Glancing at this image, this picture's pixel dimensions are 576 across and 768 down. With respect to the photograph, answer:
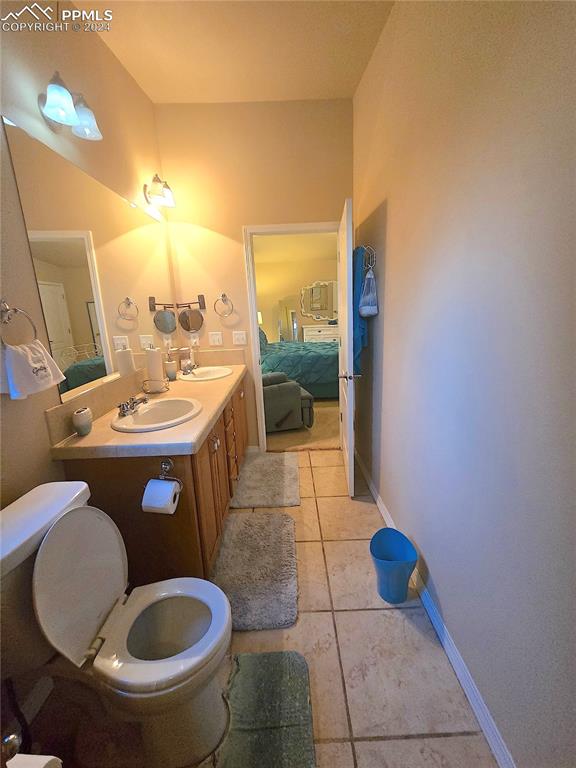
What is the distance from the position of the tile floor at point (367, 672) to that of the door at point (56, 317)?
1.55m

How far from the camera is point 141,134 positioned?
2.22 metres

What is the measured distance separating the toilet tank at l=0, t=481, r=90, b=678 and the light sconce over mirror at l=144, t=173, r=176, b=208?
2.29 m

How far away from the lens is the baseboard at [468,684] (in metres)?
0.95

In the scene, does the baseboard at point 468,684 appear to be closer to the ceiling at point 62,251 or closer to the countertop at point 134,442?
the countertop at point 134,442

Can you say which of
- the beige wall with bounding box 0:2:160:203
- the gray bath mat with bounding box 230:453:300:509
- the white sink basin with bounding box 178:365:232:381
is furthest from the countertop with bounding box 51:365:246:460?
the beige wall with bounding box 0:2:160:203

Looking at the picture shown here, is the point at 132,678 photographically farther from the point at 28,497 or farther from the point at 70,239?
the point at 70,239

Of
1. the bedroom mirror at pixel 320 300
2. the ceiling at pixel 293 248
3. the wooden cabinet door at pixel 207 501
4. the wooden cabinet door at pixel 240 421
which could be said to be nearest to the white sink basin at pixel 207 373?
the wooden cabinet door at pixel 240 421

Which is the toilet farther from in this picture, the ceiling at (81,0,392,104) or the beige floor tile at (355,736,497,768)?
the ceiling at (81,0,392,104)

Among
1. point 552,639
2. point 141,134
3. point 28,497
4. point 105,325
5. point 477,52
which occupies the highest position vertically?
point 141,134

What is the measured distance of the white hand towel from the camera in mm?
1033

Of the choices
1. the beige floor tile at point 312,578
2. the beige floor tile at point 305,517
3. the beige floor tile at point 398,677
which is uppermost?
the beige floor tile at point 305,517

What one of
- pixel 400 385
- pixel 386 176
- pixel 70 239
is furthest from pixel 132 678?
pixel 386 176

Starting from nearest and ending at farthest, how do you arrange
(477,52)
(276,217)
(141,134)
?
(477,52) < (141,134) < (276,217)

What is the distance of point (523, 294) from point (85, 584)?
1545 millimetres
